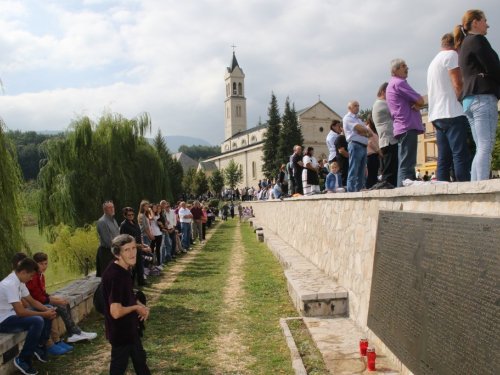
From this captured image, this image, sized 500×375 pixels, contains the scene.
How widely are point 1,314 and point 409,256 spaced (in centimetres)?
417

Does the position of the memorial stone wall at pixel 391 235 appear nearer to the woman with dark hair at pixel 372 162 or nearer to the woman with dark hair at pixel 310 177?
the woman with dark hair at pixel 372 162

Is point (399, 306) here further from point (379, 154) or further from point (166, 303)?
point (166, 303)

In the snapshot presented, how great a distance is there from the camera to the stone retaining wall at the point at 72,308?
14.1ft

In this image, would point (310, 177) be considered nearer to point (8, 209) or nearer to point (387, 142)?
point (387, 142)

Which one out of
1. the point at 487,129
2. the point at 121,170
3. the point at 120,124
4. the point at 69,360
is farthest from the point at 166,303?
the point at 120,124

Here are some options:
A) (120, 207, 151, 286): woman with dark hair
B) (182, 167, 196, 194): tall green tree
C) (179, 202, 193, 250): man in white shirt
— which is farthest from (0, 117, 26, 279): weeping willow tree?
(182, 167, 196, 194): tall green tree

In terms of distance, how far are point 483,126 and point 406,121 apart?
53.2 inches

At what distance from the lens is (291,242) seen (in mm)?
12469

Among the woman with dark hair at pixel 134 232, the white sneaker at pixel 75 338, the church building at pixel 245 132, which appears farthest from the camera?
the church building at pixel 245 132

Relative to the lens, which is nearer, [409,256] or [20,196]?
[409,256]

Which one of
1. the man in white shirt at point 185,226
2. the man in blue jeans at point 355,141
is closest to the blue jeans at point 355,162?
the man in blue jeans at point 355,141

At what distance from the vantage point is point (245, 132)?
101 m

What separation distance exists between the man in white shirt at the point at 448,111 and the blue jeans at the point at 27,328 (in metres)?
4.72

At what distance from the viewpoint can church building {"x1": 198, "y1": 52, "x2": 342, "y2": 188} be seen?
75.3m
